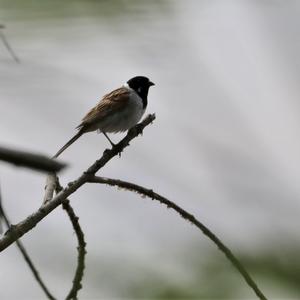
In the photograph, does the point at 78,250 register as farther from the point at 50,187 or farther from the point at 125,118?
the point at 125,118

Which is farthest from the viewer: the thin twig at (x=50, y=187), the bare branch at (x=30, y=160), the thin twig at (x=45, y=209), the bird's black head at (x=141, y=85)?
the bird's black head at (x=141, y=85)

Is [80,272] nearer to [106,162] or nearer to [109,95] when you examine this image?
[106,162]

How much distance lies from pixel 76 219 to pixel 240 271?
0.95m

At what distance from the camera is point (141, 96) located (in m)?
4.77

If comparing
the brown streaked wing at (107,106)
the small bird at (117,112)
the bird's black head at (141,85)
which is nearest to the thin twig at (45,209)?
the small bird at (117,112)

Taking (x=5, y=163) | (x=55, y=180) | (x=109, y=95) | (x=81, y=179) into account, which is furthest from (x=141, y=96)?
(x=5, y=163)

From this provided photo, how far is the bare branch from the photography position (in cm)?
40

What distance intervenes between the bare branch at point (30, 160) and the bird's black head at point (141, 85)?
4.32 meters

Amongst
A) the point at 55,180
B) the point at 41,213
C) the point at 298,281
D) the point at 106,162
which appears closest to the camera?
the point at 298,281

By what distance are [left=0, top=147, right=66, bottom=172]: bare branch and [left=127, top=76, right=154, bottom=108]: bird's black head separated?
4.32 meters

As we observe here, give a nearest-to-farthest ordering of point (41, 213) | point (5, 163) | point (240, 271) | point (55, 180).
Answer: point (5, 163)
point (240, 271)
point (41, 213)
point (55, 180)

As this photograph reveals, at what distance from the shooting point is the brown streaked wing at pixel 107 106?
4.51 meters

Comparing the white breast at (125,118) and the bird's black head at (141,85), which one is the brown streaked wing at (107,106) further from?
the bird's black head at (141,85)

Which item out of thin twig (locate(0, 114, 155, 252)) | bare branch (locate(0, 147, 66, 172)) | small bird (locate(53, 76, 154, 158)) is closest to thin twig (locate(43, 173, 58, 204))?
thin twig (locate(0, 114, 155, 252))
